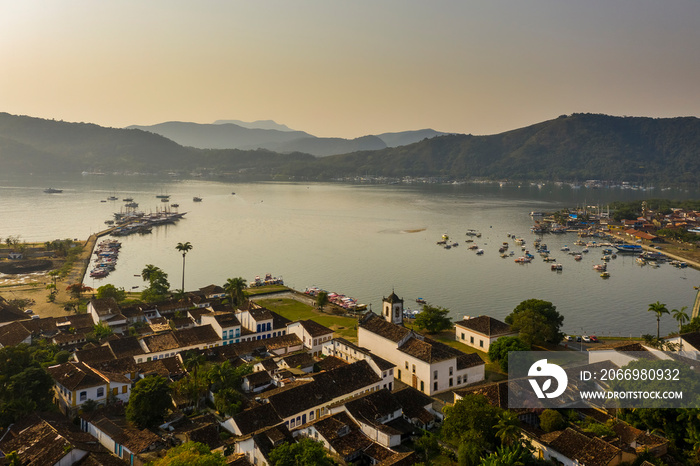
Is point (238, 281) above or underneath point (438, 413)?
above

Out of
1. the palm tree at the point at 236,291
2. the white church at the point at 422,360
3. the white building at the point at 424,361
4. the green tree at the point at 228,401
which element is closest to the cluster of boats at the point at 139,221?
the palm tree at the point at 236,291

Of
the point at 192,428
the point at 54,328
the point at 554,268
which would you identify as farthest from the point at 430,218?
the point at 192,428

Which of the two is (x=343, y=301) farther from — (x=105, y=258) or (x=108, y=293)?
(x=105, y=258)

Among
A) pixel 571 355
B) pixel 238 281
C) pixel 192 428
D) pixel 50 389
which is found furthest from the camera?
pixel 238 281

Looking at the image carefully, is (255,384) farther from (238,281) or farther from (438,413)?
(238,281)

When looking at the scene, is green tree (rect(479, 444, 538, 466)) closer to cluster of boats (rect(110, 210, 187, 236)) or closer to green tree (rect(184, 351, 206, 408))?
green tree (rect(184, 351, 206, 408))

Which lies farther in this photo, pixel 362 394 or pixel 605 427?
pixel 362 394

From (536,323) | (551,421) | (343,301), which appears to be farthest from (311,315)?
(551,421)
